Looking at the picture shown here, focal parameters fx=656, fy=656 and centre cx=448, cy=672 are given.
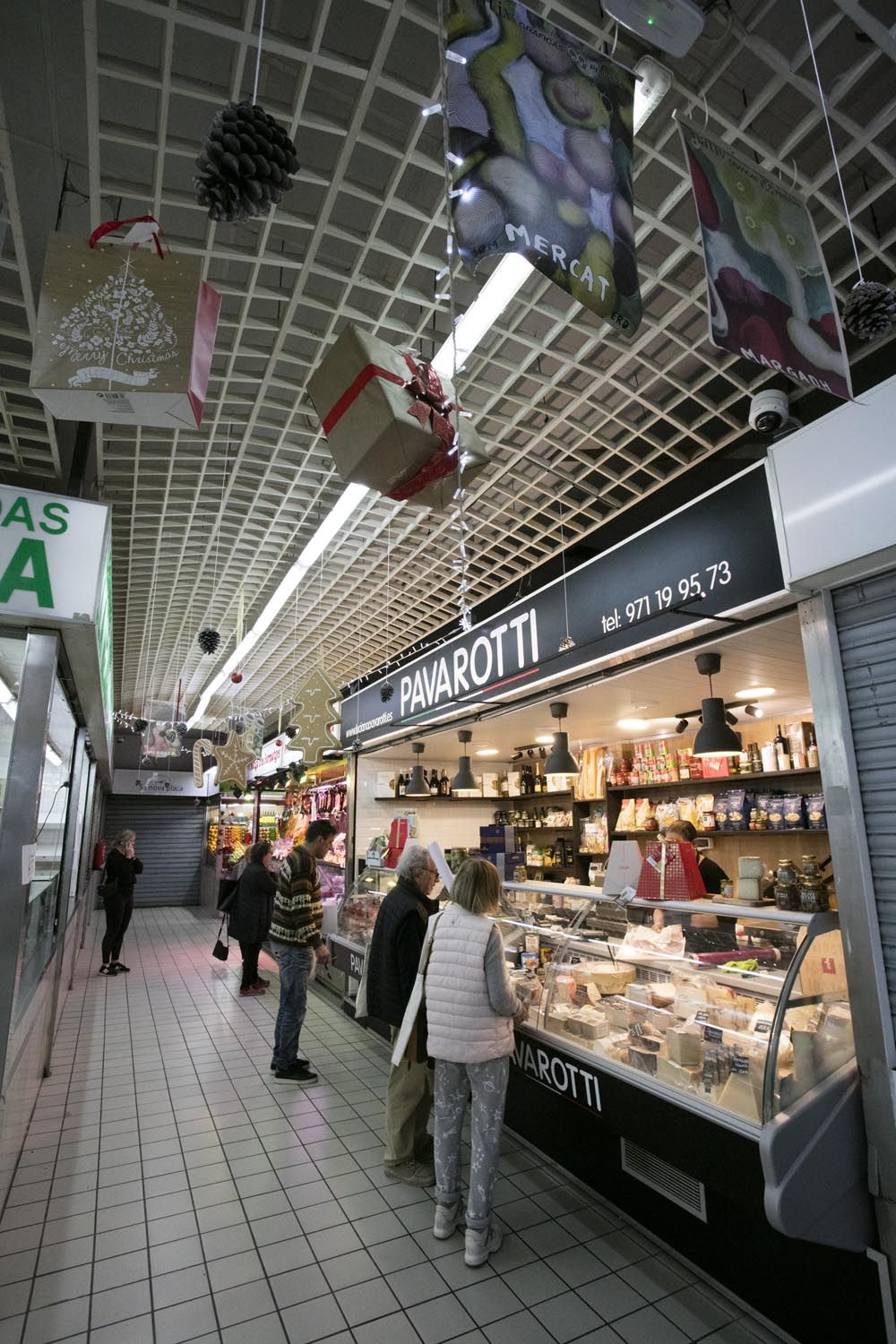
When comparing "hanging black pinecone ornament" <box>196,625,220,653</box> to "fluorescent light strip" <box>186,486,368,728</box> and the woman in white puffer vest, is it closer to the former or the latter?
"fluorescent light strip" <box>186,486,368,728</box>

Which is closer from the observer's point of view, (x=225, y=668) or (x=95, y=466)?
(x=95, y=466)

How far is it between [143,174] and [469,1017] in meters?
3.81

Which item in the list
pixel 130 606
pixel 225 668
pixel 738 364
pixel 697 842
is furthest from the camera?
pixel 225 668

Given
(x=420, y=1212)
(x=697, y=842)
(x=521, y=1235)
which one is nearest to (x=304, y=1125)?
(x=420, y=1212)

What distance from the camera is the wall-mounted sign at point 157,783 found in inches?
704

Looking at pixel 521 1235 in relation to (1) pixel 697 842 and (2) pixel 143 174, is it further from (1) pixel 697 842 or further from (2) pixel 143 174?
(2) pixel 143 174

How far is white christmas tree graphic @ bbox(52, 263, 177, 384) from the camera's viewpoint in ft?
6.95

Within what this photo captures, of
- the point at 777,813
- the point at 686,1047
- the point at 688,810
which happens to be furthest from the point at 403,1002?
the point at 688,810

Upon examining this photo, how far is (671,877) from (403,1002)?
170 cm

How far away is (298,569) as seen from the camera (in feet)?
20.5

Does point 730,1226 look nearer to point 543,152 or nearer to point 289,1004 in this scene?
point 289,1004

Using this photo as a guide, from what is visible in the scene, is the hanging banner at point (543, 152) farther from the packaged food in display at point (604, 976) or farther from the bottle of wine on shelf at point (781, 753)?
the bottle of wine on shelf at point (781, 753)

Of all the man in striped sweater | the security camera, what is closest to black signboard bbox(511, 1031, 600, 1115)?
the man in striped sweater

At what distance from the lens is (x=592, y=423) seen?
4.13m
